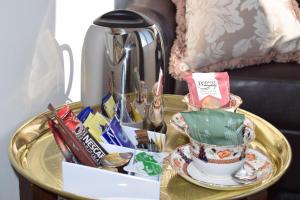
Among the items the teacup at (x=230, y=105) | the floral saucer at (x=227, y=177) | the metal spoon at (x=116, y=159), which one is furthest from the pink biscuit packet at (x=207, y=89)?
the metal spoon at (x=116, y=159)

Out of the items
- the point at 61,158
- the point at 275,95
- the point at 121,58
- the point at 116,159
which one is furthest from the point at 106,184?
the point at 275,95

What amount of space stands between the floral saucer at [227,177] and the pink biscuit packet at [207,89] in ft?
0.38

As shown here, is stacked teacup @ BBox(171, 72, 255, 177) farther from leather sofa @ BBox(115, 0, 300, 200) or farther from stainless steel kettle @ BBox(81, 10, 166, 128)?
leather sofa @ BBox(115, 0, 300, 200)

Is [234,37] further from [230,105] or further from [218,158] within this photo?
[218,158]

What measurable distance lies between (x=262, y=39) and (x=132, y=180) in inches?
33.4

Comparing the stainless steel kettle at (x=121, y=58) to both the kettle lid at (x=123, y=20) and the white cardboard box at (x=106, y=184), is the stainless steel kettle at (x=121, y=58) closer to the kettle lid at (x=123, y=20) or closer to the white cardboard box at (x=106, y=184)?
the kettle lid at (x=123, y=20)

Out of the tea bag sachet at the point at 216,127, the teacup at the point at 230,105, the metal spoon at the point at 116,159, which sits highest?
the tea bag sachet at the point at 216,127

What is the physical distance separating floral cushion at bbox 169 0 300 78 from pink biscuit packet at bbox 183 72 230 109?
16.9 inches

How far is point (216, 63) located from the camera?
56.1 inches

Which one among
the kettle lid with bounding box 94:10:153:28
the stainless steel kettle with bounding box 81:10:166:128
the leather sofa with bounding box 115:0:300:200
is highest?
the kettle lid with bounding box 94:10:153:28

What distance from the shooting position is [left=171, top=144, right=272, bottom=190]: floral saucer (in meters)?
0.77

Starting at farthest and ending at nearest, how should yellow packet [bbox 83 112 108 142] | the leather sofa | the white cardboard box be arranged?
the leather sofa
yellow packet [bbox 83 112 108 142]
the white cardboard box

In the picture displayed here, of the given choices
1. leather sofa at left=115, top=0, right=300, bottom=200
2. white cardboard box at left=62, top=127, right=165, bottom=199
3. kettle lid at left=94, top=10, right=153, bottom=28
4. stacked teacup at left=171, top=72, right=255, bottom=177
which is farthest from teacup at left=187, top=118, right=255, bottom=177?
leather sofa at left=115, top=0, right=300, bottom=200

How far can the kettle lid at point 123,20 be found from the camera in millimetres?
936
